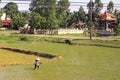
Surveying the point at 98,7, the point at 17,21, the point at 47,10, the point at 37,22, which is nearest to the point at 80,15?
the point at 98,7

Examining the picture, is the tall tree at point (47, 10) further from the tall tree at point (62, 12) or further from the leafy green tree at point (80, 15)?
the leafy green tree at point (80, 15)

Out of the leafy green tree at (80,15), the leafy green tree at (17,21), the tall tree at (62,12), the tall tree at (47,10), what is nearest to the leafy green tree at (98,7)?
the leafy green tree at (80,15)

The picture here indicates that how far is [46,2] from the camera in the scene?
98.0 m

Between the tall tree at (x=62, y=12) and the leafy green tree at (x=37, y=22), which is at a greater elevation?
the tall tree at (x=62, y=12)

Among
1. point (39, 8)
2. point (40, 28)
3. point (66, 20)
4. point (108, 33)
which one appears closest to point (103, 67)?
point (108, 33)

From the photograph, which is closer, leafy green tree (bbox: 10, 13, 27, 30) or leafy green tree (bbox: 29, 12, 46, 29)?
leafy green tree (bbox: 29, 12, 46, 29)

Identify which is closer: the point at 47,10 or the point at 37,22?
the point at 37,22

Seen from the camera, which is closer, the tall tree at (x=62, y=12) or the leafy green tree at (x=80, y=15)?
the tall tree at (x=62, y=12)

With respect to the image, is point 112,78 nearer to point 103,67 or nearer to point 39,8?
point 103,67

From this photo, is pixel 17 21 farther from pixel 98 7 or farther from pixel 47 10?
pixel 98 7

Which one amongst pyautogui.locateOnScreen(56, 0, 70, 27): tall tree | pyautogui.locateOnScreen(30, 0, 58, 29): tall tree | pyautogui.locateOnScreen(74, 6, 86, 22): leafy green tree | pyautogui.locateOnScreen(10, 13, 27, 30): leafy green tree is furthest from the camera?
pyautogui.locateOnScreen(74, 6, 86, 22): leafy green tree

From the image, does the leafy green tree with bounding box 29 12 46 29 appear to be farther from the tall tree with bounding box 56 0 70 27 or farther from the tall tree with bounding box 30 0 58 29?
the tall tree with bounding box 56 0 70 27

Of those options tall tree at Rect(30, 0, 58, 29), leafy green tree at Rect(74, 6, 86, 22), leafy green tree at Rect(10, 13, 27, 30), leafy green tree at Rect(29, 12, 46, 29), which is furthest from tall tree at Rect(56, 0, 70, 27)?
leafy green tree at Rect(10, 13, 27, 30)

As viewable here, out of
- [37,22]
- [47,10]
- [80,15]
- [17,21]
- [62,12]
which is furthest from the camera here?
[80,15]
